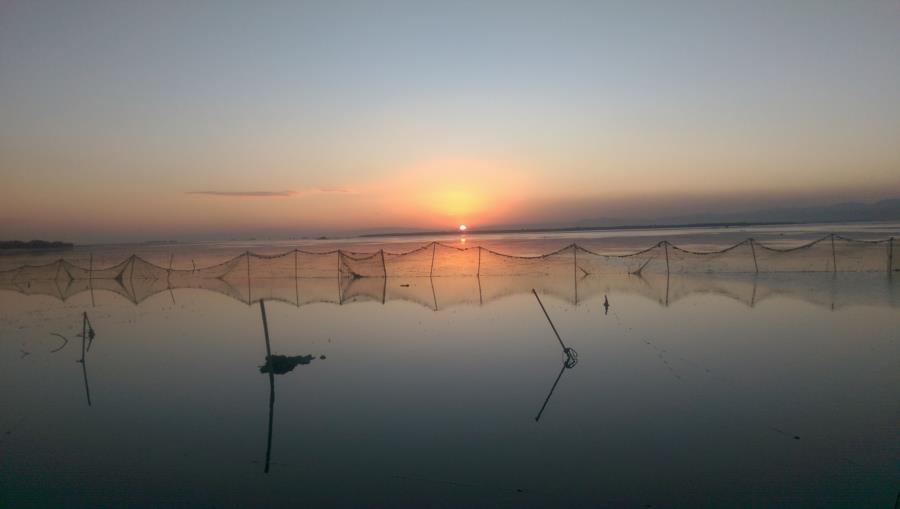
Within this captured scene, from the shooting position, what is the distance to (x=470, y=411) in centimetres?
684

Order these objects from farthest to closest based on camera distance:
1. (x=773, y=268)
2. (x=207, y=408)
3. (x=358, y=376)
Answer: (x=773, y=268)
(x=358, y=376)
(x=207, y=408)

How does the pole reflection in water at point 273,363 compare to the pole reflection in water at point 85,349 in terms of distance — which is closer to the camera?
the pole reflection in water at point 273,363

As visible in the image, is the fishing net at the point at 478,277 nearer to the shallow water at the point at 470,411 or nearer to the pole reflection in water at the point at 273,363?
the shallow water at the point at 470,411

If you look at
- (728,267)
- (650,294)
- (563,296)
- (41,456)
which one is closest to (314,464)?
(41,456)

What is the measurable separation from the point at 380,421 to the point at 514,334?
5.12 meters

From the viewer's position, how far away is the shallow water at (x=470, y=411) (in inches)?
195

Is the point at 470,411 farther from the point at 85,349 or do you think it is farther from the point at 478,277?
the point at 478,277

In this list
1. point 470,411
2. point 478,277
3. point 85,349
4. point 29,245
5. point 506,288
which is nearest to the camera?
point 470,411

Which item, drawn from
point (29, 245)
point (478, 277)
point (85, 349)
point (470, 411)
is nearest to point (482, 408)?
point (470, 411)

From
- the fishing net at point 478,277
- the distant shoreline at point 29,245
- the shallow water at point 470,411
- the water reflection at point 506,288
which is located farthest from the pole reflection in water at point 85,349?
the distant shoreline at point 29,245

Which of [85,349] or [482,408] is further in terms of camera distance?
[85,349]

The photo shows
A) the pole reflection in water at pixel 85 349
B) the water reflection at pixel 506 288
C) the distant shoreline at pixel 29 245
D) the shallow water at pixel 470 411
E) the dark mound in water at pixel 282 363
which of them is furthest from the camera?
the distant shoreline at pixel 29 245

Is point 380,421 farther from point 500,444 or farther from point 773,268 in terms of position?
point 773,268

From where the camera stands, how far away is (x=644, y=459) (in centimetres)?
533
